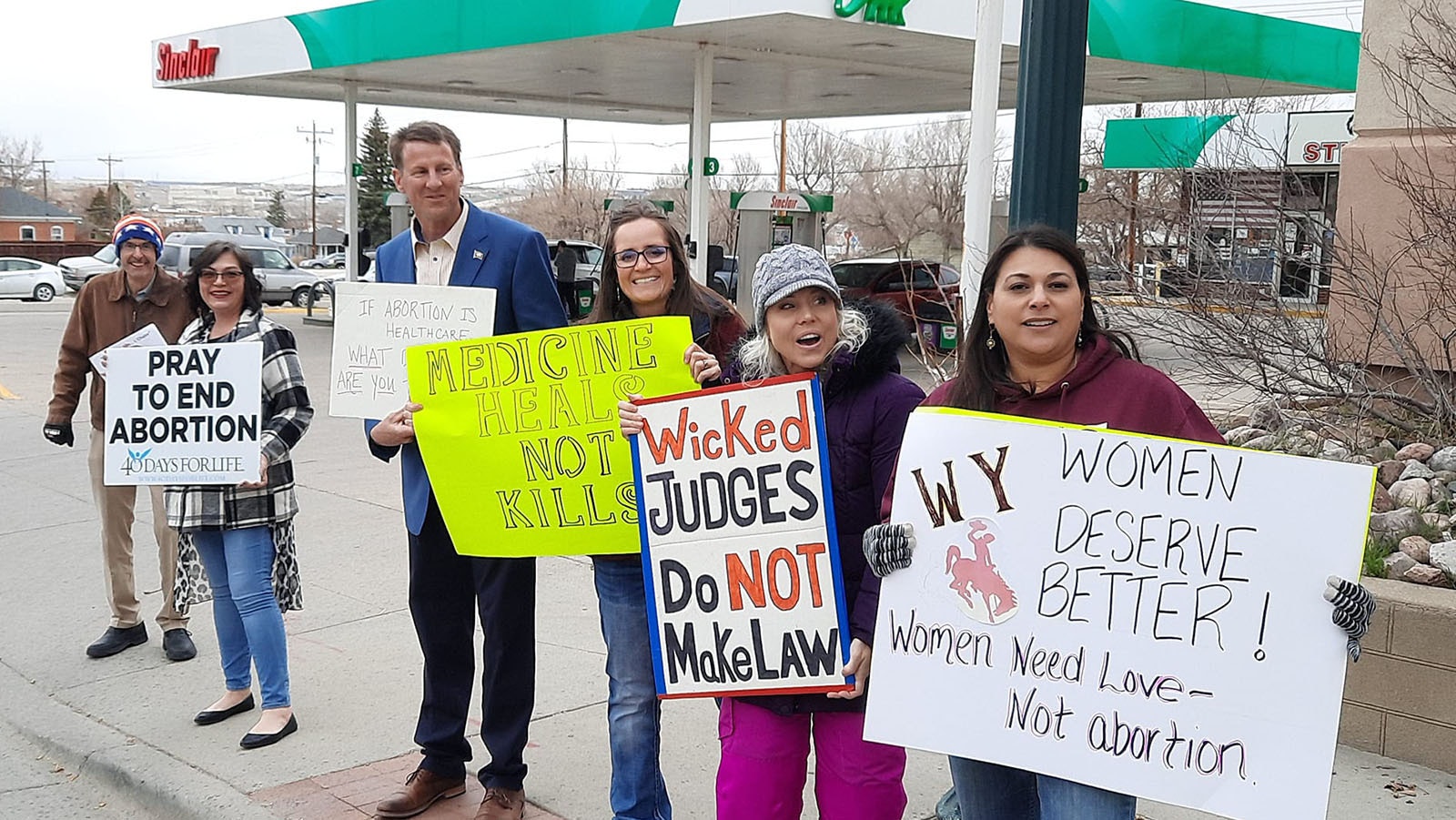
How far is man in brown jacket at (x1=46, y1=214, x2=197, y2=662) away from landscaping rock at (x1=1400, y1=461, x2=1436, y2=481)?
5834 mm

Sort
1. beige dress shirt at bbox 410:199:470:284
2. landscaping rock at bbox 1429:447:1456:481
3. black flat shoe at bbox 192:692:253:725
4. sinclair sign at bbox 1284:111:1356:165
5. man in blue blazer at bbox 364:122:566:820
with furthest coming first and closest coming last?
sinclair sign at bbox 1284:111:1356:165, landscaping rock at bbox 1429:447:1456:481, black flat shoe at bbox 192:692:253:725, beige dress shirt at bbox 410:199:470:284, man in blue blazer at bbox 364:122:566:820

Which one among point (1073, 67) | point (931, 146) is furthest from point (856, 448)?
point (931, 146)

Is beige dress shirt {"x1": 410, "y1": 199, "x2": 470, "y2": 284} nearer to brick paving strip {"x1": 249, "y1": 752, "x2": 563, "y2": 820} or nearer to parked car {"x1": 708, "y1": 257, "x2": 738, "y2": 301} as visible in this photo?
brick paving strip {"x1": 249, "y1": 752, "x2": 563, "y2": 820}

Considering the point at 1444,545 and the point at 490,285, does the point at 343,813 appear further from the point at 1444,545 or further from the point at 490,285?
the point at 1444,545

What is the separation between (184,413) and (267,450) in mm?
453

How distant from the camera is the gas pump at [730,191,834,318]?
22703 mm

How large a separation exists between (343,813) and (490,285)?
1.90 metres

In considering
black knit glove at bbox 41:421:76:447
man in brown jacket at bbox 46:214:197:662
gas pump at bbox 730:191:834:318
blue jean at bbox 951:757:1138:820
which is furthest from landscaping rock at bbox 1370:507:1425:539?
gas pump at bbox 730:191:834:318

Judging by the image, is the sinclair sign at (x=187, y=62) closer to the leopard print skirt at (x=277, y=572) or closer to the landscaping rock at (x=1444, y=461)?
the leopard print skirt at (x=277, y=572)

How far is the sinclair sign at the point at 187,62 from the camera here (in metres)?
23.3

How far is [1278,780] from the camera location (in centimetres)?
262

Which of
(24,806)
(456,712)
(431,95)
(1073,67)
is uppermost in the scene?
(431,95)

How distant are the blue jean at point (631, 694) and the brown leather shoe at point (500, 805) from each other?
593mm

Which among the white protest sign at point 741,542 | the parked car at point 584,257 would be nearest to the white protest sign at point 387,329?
the white protest sign at point 741,542
